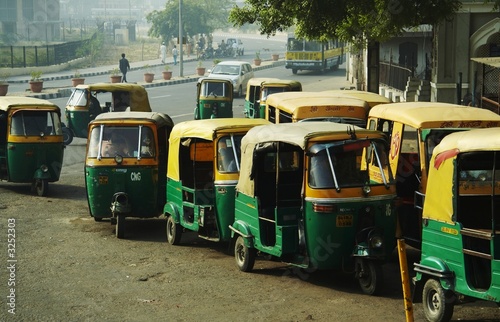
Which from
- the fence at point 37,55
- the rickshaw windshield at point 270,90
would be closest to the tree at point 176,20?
the fence at point 37,55

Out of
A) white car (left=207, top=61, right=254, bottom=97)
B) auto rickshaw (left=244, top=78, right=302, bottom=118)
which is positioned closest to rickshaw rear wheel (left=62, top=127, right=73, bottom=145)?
auto rickshaw (left=244, top=78, right=302, bottom=118)

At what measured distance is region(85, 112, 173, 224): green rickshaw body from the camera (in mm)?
15938

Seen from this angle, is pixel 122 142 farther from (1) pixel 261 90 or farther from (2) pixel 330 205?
(1) pixel 261 90

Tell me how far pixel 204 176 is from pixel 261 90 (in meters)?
13.0

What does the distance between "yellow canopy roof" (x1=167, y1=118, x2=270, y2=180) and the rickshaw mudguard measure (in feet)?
1.44

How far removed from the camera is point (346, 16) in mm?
24453

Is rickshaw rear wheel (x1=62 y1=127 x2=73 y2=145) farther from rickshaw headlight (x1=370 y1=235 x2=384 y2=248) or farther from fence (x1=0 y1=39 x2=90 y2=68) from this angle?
fence (x1=0 y1=39 x2=90 y2=68)

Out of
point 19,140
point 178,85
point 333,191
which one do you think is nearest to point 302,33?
point 19,140

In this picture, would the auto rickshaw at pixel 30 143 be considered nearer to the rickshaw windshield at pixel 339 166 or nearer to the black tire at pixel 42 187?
the black tire at pixel 42 187

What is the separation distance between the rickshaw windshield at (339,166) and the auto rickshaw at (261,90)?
14632 millimetres

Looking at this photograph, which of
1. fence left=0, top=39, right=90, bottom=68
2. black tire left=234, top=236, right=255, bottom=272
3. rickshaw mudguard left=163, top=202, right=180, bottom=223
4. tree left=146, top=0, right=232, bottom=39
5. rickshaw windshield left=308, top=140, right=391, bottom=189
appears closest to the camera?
rickshaw windshield left=308, top=140, right=391, bottom=189

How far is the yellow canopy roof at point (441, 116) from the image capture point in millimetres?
13469

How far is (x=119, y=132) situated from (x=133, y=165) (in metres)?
0.63

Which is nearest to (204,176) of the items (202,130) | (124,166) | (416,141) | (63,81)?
(202,130)
